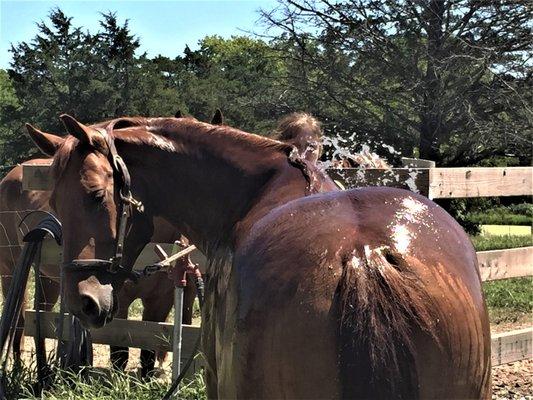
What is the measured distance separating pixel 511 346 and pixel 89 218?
3568mm

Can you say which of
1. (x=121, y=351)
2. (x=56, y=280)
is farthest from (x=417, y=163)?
(x=56, y=280)

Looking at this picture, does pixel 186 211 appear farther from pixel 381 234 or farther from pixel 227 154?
pixel 381 234

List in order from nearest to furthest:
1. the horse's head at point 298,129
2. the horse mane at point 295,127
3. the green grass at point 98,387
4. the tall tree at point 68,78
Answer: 1. the green grass at point 98,387
2. the horse's head at point 298,129
3. the horse mane at point 295,127
4. the tall tree at point 68,78

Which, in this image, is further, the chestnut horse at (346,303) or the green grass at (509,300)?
the green grass at (509,300)

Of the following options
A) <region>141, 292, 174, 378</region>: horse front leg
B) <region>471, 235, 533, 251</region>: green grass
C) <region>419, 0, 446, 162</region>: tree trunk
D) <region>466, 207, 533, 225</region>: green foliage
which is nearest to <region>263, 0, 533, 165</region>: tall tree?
<region>419, 0, 446, 162</region>: tree trunk

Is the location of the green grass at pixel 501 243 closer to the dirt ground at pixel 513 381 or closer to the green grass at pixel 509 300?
the green grass at pixel 509 300

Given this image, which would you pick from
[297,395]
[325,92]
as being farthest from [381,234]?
[325,92]

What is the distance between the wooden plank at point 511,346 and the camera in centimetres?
468

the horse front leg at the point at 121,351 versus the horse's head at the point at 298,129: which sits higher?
the horse's head at the point at 298,129

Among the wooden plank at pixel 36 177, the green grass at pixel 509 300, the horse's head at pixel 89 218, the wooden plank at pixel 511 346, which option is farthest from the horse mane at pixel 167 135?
the green grass at pixel 509 300

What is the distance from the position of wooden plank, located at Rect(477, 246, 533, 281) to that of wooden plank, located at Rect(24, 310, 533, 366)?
0.45m

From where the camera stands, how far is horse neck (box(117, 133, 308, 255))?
8.01 feet

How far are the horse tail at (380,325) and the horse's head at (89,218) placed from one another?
4.15ft

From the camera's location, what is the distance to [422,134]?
1474 centimetres
